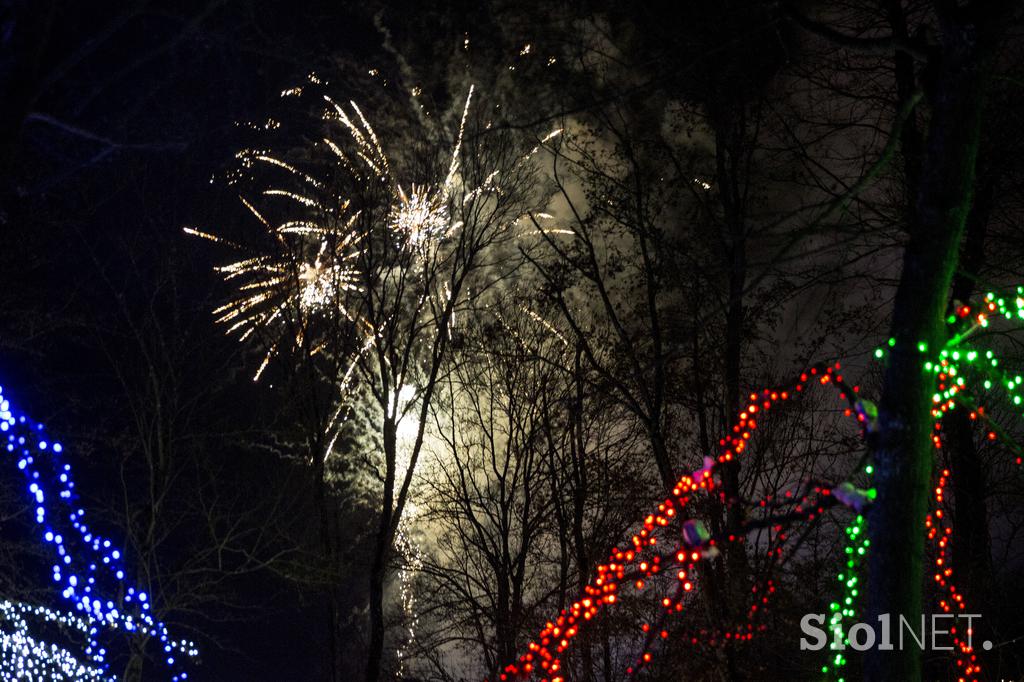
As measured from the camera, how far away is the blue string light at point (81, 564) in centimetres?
1259

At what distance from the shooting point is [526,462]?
16.0m

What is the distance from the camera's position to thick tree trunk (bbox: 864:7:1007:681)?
16.0ft

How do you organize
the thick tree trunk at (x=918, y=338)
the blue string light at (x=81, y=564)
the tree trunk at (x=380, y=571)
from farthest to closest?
the blue string light at (x=81, y=564) → the tree trunk at (x=380, y=571) → the thick tree trunk at (x=918, y=338)

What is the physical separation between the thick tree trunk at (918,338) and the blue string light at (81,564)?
10735mm

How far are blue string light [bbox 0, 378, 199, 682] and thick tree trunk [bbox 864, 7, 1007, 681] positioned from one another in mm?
10735

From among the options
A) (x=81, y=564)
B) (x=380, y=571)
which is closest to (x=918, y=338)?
(x=380, y=571)

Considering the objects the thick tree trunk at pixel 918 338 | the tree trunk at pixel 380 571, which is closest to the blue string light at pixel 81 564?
the tree trunk at pixel 380 571

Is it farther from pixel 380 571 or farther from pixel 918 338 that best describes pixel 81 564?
pixel 918 338

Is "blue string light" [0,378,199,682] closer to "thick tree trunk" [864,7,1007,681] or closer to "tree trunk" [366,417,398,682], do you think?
"tree trunk" [366,417,398,682]

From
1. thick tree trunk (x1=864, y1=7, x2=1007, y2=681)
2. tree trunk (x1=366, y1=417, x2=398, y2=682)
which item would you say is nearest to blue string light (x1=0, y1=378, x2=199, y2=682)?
tree trunk (x1=366, y1=417, x2=398, y2=682)

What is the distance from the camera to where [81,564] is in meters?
15.8

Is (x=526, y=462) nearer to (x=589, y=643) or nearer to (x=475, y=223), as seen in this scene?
(x=589, y=643)

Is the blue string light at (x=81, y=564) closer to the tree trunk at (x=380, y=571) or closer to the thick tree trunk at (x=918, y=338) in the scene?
the tree trunk at (x=380, y=571)

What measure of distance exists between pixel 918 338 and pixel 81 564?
1554 cm
